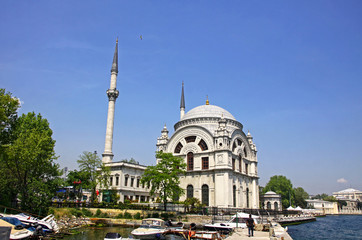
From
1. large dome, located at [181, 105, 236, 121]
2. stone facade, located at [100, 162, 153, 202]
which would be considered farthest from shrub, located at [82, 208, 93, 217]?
large dome, located at [181, 105, 236, 121]

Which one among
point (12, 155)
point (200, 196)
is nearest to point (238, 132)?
point (200, 196)

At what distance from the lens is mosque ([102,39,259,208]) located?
41094 mm

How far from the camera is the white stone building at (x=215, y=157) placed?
40844 mm

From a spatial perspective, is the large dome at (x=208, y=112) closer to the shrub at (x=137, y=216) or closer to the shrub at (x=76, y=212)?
the shrub at (x=137, y=216)

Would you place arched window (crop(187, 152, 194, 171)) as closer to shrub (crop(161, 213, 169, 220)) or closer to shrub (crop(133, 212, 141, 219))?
shrub (crop(161, 213, 169, 220))

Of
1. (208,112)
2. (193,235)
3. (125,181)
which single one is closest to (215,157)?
(208,112)

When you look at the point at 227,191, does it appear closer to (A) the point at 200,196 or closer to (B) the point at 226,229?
(A) the point at 200,196

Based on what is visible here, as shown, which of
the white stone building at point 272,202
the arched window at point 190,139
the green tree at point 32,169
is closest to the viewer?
the green tree at point 32,169

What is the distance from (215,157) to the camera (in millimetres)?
41656

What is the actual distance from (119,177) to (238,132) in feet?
66.7

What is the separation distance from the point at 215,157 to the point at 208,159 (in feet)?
6.72

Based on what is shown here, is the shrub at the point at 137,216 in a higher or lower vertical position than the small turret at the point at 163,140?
lower

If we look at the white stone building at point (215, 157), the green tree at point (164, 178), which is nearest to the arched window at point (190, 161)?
the white stone building at point (215, 157)

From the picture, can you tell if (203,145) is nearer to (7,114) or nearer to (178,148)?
(178,148)
